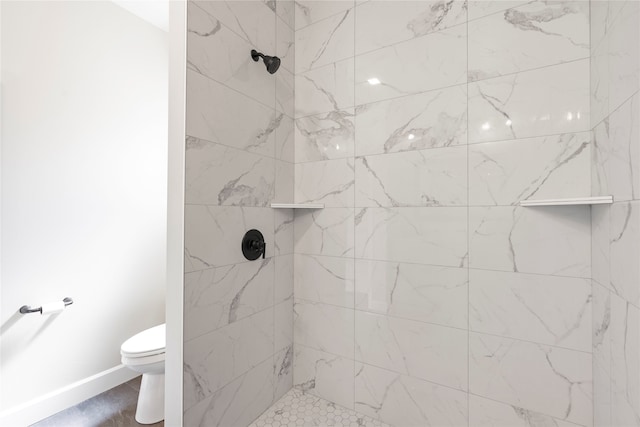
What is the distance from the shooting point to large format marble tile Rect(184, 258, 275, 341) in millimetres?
1100

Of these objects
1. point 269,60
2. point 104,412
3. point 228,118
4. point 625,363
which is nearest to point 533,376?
point 625,363

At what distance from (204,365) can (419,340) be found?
89 centimetres

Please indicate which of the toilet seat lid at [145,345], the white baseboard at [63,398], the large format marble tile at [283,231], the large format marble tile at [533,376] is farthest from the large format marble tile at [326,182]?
the white baseboard at [63,398]

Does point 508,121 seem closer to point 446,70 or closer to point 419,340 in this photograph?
point 446,70

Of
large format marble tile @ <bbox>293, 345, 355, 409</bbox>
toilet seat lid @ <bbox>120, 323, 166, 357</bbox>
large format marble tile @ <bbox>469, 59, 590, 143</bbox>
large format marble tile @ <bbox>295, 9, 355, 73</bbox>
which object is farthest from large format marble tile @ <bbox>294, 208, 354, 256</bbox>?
toilet seat lid @ <bbox>120, 323, 166, 357</bbox>

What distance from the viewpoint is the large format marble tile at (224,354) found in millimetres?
1098

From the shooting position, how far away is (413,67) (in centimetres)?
132

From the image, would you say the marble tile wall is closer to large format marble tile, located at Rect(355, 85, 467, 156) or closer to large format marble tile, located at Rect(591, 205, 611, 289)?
large format marble tile, located at Rect(355, 85, 467, 156)

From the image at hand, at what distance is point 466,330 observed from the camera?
1206mm

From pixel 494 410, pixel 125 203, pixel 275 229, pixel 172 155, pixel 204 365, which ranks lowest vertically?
pixel 494 410

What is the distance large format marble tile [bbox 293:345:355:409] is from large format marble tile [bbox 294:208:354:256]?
53 centimetres

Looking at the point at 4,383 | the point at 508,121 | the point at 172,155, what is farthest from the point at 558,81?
the point at 4,383

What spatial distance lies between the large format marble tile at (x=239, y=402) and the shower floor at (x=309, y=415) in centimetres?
5

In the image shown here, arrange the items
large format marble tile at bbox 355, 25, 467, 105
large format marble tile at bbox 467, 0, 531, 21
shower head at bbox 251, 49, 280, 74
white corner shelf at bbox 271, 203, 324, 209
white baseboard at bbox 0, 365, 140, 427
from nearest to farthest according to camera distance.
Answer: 1. large format marble tile at bbox 467, 0, 531, 21
2. large format marble tile at bbox 355, 25, 467, 105
3. shower head at bbox 251, 49, 280, 74
4. white corner shelf at bbox 271, 203, 324, 209
5. white baseboard at bbox 0, 365, 140, 427
